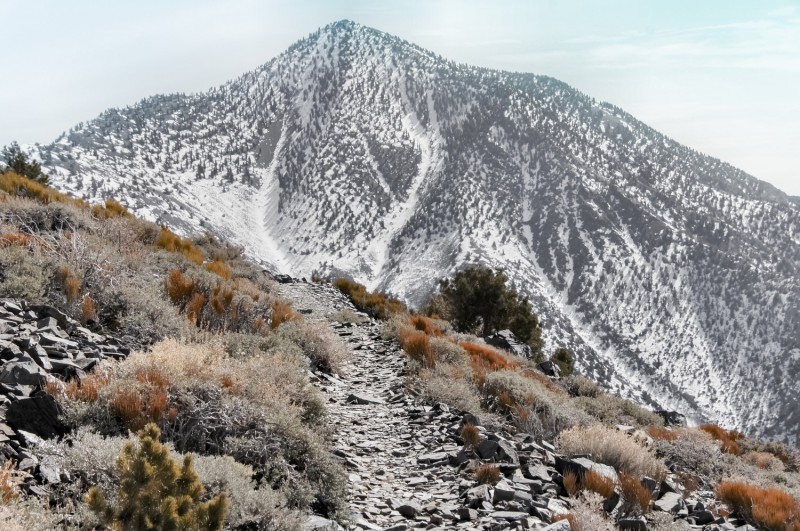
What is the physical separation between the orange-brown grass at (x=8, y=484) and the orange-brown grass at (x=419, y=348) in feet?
27.3

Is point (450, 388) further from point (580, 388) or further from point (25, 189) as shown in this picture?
point (25, 189)

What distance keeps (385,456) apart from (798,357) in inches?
5851

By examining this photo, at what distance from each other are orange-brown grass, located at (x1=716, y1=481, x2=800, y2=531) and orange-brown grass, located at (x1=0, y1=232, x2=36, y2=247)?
445 inches

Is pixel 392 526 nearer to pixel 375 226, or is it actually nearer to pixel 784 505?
pixel 784 505

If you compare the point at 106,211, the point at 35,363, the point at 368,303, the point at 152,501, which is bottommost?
the point at 368,303

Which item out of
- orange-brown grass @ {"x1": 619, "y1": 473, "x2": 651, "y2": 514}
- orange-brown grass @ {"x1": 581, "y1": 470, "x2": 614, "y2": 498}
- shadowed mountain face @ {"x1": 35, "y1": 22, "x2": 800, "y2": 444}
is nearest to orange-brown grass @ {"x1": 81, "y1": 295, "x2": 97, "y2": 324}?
orange-brown grass @ {"x1": 581, "y1": 470, "x2": 614, "y2": 498}

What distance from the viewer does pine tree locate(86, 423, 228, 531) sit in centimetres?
311

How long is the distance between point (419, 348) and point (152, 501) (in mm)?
9349

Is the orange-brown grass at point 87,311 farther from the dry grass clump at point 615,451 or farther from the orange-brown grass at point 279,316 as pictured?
the dry grass clump at point 615,451

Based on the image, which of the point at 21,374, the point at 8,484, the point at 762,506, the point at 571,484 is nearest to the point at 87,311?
the point at 21,374

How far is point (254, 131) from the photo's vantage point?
647 ft

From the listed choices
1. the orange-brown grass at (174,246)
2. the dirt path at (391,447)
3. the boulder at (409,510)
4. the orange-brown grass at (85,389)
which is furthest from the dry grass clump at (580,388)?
the orange-brown grass at (85,389)

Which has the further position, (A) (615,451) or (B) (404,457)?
→ (B) (404,457)

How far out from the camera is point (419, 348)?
12.4 metres
